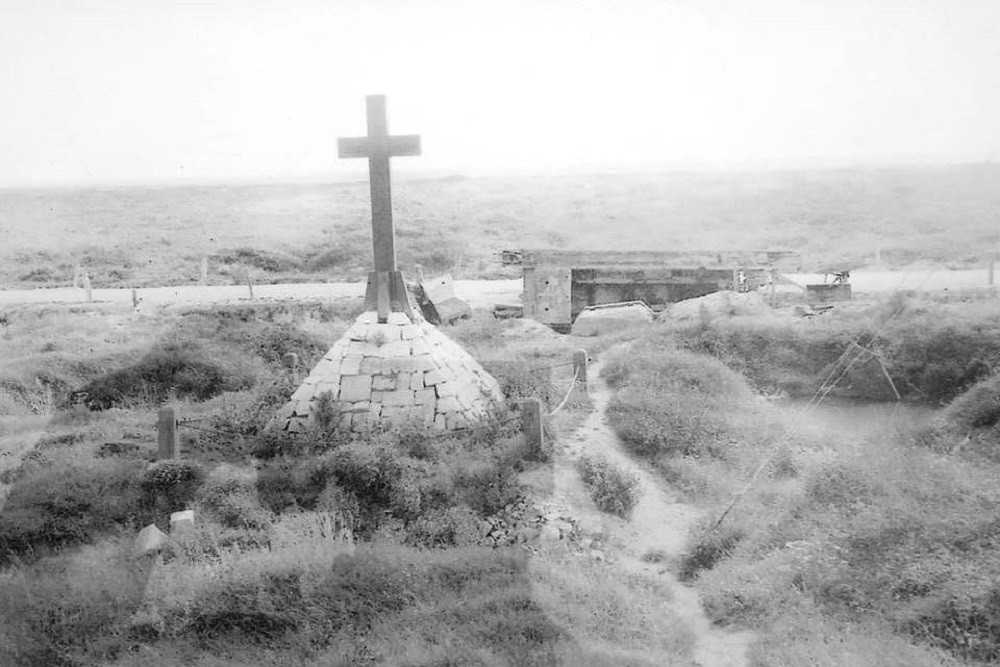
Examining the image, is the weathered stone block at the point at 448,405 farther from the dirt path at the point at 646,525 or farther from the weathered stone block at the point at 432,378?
the dirt path at the point at 646,525

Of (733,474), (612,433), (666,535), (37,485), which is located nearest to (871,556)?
(666,535)

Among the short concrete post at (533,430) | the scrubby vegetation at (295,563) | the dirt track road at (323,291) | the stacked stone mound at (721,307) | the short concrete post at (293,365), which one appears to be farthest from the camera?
the dirt track road at (323,291)

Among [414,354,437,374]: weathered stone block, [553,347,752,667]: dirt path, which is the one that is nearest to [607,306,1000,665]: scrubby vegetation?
[553,347,752,667]: dirt path

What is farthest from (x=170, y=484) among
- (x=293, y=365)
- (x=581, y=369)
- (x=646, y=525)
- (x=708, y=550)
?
(x=581, y=369)

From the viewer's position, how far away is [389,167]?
37.6ft

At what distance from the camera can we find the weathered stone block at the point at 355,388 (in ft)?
36.6

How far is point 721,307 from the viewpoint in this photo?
19.2 meters

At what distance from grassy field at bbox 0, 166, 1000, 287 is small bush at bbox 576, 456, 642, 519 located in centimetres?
2132

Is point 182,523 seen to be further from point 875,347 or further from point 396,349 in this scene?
point 875,347

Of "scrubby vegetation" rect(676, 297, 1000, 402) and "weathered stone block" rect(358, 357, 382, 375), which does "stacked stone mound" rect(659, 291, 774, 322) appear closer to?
"scrubby vegetation" rect(676, 297, 1000, 402)

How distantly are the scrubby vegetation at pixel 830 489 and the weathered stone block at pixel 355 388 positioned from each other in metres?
4.18

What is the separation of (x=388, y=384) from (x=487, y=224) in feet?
123

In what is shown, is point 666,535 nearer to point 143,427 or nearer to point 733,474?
point 733,474

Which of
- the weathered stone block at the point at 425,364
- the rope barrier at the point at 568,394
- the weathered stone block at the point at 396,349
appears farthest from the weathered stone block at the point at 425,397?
the rope barrier at the point at 568,394
